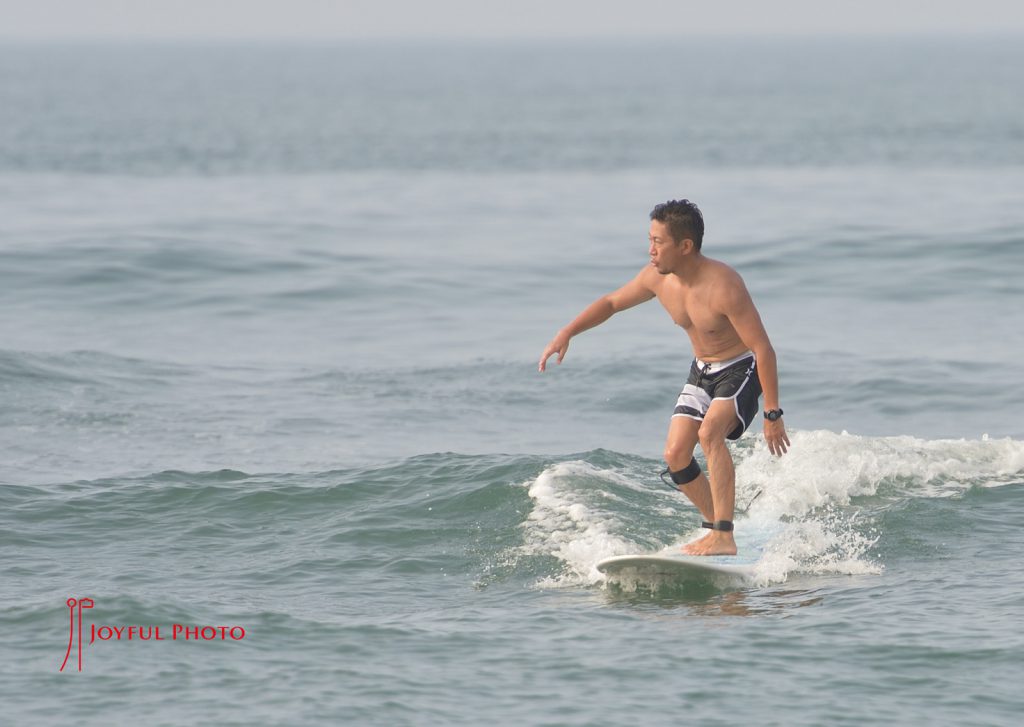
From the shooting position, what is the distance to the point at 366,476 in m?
12.9

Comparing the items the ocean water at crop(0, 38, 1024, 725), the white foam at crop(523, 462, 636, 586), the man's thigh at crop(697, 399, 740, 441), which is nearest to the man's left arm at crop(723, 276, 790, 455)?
the man's thigh at crop(697, 399, 740, 441)

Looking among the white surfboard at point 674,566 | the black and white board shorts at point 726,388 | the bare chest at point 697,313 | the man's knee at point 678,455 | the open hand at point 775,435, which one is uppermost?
the bare chest at point 697,313

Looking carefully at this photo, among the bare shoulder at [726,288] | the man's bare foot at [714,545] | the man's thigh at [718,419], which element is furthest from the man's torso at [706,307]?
the man's bare foot at [714,545]

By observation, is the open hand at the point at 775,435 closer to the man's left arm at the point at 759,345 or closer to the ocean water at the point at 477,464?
the man's left arm at the point at 759,345

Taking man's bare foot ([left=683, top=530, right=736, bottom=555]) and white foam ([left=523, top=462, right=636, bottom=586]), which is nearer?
man's bare foot ([left=683, top=530, right=736, bottom=555])

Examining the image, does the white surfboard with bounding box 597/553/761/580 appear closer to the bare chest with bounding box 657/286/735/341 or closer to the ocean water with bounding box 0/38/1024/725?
the ocean water with bounding box 0/38/1024/725

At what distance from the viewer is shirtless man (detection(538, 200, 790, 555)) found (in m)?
9.66

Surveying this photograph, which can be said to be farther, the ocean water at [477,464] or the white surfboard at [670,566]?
the white surfboard at [670,566]

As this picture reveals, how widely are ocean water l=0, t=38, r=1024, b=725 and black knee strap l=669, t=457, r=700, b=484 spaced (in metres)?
0.75

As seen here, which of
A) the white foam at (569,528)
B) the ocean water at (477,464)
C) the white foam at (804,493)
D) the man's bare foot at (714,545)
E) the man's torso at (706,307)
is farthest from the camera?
the white foam at (804,493)

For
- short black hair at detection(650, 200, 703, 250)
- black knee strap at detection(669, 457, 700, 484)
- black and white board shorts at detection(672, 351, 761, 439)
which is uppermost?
short black hair at detection(650, 200, 703, 250)

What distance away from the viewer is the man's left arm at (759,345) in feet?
31.7

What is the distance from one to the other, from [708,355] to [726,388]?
27cm

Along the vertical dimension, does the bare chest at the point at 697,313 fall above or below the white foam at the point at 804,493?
above
